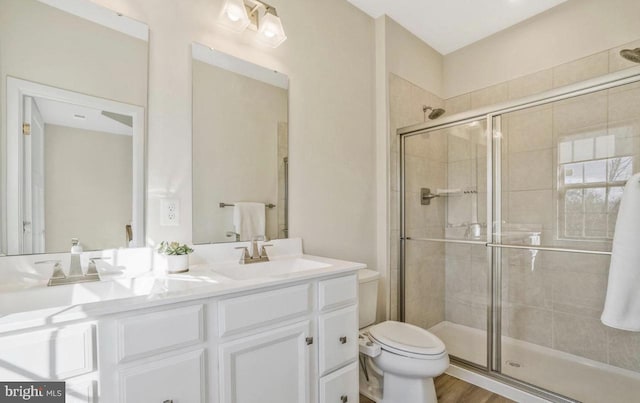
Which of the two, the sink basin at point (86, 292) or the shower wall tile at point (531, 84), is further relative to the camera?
the shower wall tile at point (531, 84)

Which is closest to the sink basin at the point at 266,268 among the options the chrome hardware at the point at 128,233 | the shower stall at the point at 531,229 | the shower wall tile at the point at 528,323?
the chrome hardware at the point at 128,233

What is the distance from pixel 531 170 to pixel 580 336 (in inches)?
48.6

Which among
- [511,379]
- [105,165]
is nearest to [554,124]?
[511,379]

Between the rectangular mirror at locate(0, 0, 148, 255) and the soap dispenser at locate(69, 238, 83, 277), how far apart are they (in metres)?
0.02

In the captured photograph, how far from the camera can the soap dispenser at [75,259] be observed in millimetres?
1159

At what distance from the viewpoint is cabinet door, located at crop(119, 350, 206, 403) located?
34.1 inches

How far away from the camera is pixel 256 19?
1668 millimetres

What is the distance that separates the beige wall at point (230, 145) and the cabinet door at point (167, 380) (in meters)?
0.64

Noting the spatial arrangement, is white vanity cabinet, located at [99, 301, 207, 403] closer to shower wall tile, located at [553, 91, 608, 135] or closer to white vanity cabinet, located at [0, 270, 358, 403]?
white vanity cabinet, located at [0, 270, 358, 403]

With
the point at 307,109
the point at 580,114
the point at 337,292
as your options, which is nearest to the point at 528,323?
the point at 580,114

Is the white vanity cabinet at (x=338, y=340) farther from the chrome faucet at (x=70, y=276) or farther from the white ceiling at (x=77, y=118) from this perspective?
the white ceiling at (x=77, y=118)

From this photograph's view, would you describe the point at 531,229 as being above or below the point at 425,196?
below

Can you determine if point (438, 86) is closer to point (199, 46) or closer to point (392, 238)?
point (392, 238)

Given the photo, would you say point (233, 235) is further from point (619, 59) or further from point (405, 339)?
point (619, 59)
